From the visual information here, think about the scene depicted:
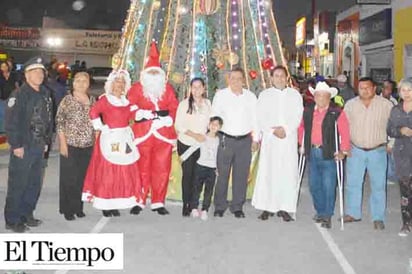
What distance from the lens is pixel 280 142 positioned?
747cm

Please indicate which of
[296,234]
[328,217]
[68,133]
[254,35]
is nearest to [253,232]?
[296,234]

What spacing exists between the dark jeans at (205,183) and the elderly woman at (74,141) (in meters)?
1.25

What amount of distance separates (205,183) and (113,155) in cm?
110

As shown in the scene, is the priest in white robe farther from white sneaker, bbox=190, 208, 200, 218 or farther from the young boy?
white sneaker, bbox=190, 208, 200, 218

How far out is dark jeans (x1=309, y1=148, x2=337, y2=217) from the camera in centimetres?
715

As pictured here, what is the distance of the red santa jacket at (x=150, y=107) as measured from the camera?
25.2ft

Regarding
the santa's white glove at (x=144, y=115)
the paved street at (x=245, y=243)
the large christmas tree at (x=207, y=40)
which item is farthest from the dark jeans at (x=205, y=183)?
the large christmas tree at (x=207, y=40)

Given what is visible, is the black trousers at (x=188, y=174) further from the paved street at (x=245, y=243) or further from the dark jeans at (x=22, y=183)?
the dark jeans at (x=22, y=183)

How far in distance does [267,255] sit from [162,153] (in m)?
2.20

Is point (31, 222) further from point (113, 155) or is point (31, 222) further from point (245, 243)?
point (245, 243)

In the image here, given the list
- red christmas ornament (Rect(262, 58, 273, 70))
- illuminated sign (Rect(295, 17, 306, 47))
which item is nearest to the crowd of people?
red christmas ornament (Rect(262, 58, 273, 70))

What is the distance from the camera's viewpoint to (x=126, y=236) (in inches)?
264

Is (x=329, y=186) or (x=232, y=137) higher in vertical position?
(x=232, y=137)

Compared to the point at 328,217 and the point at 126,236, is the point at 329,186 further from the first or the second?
the point at 126,236
